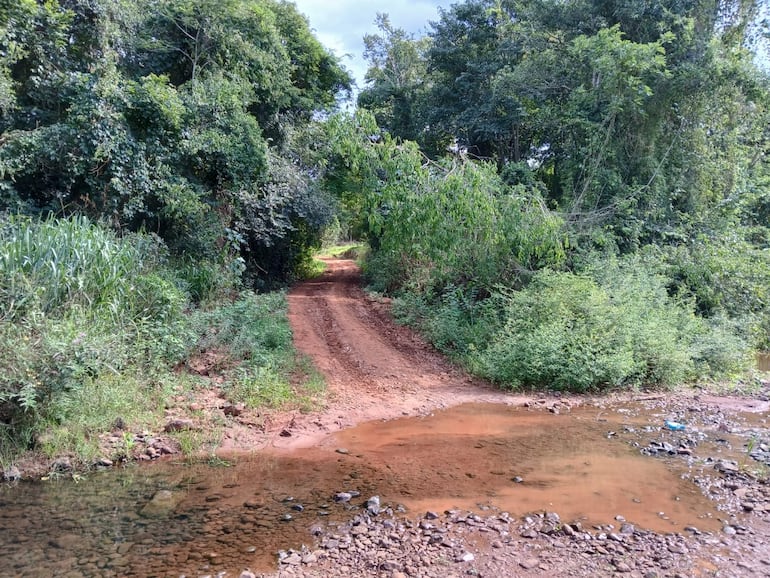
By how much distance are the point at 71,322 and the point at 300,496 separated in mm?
3548

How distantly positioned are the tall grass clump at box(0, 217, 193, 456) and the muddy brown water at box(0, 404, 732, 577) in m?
0.90

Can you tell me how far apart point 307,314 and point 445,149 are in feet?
28.9

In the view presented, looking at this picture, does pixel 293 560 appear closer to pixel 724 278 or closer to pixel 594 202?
pixel 594 202

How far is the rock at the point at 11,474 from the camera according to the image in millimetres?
5102

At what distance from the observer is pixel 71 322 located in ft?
20.0

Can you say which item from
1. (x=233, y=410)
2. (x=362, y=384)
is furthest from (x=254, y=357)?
(x=362, y=384)

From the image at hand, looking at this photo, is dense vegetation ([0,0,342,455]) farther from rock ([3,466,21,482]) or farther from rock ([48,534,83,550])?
rock ([48,534,83,550])

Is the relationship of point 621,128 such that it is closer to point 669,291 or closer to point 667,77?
point 667,77

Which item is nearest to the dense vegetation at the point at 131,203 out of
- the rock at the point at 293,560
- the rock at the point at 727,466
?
the rock at the point at 293,560

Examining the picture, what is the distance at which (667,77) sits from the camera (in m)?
12.0

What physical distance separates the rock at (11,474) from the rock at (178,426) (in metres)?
1.51

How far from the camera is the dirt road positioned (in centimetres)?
741

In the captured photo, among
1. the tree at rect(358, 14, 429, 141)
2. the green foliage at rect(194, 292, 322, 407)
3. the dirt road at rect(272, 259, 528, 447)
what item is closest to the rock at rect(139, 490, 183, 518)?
the dirt road at rect(272, 259, 528, 447)

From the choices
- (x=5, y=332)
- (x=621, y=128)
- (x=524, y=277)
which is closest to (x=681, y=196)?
(x=621, y=128)
